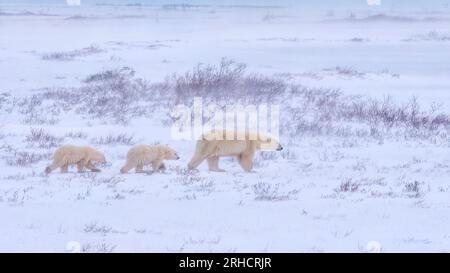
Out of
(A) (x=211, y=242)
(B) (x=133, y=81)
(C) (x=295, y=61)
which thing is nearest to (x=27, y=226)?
(A) (x=211, y=242)

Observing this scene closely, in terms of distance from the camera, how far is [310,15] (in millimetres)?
49500

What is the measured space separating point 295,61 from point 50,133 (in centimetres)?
1890

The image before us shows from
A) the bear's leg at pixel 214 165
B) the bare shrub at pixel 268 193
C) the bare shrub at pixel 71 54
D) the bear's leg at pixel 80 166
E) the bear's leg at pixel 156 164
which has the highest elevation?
the bare shrub at pixel 71 54

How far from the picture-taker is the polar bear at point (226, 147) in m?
9.30

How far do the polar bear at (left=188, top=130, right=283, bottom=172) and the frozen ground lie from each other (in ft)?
0.73

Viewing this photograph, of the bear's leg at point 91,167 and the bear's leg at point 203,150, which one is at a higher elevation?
the bear's leg at point 203,150

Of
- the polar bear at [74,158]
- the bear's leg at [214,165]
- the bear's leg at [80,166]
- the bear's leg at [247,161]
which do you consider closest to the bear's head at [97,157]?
the polar bear at [74,158]

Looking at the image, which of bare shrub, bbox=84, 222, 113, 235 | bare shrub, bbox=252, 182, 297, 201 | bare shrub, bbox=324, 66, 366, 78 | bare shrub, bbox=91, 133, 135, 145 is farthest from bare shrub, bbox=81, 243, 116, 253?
bare shrub, bbox=324, 66, 366, 78

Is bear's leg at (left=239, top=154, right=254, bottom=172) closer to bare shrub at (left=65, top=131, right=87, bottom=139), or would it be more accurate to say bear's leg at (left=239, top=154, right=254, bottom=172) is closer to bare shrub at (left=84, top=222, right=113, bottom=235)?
bare shrub at (left=84, top=222, right=113, bottom=235)

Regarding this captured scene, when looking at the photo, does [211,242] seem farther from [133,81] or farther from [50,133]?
[133,81]

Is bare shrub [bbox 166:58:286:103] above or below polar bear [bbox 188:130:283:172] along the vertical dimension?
above

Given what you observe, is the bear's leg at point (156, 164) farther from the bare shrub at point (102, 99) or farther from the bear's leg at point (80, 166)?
the bare shrub at point (102, 99)

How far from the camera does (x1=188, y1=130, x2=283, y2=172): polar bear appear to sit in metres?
9.30

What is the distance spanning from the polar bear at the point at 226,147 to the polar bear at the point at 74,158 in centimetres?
110
